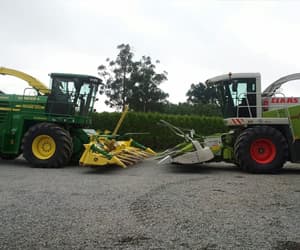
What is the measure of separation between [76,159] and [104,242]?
785cm

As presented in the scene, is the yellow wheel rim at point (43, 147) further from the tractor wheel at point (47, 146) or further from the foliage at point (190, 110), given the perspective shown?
the foliage at point (190, 110)

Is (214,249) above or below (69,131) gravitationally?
below

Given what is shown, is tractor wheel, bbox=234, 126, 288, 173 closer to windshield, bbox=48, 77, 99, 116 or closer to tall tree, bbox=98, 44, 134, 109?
windshield, bbox=48, 77, 99, 116

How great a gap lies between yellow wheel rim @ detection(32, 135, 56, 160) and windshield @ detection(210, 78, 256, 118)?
5180mm

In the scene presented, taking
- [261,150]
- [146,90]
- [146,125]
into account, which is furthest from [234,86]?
[146,90]

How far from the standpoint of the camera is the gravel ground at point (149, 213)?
3814mm

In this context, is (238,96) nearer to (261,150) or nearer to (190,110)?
(261,150)

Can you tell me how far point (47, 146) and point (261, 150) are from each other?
6042 mm

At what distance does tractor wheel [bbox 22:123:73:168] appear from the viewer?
404 inches

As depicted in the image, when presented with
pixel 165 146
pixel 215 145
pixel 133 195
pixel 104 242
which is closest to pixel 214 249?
pixel 104 242

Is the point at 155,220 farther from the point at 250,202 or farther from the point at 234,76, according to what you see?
the point at 234,76

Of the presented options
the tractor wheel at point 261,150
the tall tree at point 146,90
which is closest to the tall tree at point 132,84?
the tall tree at point 146,90

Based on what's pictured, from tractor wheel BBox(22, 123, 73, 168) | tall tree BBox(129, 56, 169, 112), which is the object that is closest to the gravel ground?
tractor wheel BBox(22, 123, 73, 168)

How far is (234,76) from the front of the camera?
33.9 feet
